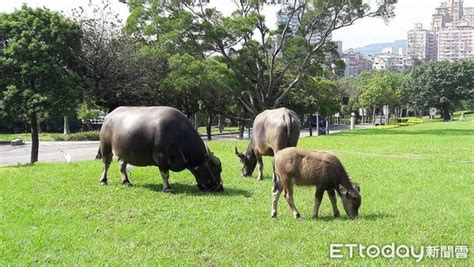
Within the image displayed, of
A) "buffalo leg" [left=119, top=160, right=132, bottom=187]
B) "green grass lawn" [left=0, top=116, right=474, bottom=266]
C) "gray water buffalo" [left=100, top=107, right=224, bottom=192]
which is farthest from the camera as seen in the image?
"buffalo leg" [left=119, top=160, right=132, bottom=187]

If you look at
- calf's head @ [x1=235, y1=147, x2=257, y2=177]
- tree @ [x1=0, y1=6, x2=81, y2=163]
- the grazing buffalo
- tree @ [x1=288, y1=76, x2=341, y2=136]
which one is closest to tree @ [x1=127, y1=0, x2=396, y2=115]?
tree @ [x1=288, y1=76, x2=341, y2=136]

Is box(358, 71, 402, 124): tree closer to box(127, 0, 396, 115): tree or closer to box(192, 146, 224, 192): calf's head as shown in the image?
box(127, 0, 396, 115): tree

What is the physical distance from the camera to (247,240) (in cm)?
848

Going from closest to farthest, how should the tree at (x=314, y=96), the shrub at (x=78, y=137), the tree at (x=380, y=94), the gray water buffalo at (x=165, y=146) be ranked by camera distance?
the gray water buffalo at (x=165, y=146) → the tree at (x=314, y=96) → the shrub at (x=78, y=137) → the tree at (x=380, y=94)

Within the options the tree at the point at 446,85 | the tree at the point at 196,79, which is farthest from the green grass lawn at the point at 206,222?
the tree at the point at 446,85

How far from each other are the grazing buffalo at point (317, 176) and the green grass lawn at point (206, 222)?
35 cm

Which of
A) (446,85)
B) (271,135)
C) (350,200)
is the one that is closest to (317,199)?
(350,200)

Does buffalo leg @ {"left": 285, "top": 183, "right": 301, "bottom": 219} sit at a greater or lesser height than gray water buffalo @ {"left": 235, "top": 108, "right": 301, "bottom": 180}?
lesser

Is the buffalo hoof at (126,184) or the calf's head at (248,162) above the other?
the calf's head at (248,162)

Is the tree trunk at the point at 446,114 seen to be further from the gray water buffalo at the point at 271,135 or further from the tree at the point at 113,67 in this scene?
the gray water buffalo at the point at 271,135

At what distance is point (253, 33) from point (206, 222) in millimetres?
35851

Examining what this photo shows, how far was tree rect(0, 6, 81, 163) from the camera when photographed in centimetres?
2503

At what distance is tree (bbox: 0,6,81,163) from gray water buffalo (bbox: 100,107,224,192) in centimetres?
1240

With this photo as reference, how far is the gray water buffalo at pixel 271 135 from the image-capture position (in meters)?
14.6
